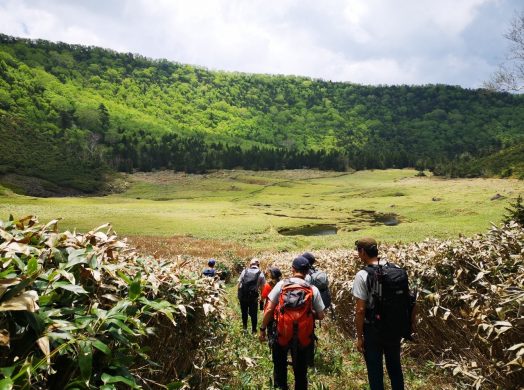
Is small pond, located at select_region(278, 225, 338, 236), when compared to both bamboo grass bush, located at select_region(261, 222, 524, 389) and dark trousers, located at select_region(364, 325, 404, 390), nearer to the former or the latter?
bamboo grass bush, located at select_region(261, 222, 524, 389)

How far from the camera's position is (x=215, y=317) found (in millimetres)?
7133

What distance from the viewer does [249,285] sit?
1320 centimetres

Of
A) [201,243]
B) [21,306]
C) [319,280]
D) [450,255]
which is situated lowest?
[201,243]

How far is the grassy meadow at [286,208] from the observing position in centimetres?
5609

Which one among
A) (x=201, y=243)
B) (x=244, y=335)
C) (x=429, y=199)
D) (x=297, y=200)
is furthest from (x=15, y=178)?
(x=244, y=335)

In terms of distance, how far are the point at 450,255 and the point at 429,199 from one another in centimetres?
9454

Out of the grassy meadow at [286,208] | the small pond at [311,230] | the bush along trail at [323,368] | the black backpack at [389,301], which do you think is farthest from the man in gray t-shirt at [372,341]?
the small pond at [311,230]

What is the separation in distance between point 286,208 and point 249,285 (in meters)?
83.1

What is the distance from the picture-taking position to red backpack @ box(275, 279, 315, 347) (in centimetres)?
664

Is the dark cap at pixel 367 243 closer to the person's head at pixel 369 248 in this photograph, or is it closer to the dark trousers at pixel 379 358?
the person's head at pixel 369 248

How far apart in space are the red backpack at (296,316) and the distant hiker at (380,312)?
789 millimetres

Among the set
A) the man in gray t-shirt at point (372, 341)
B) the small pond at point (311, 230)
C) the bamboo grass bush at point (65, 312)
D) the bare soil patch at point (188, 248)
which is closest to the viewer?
the bamboo grass bush at point (65, 312)

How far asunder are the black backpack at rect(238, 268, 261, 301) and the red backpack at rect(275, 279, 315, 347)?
254 inches

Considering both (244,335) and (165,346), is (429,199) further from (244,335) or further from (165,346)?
(165,346)
